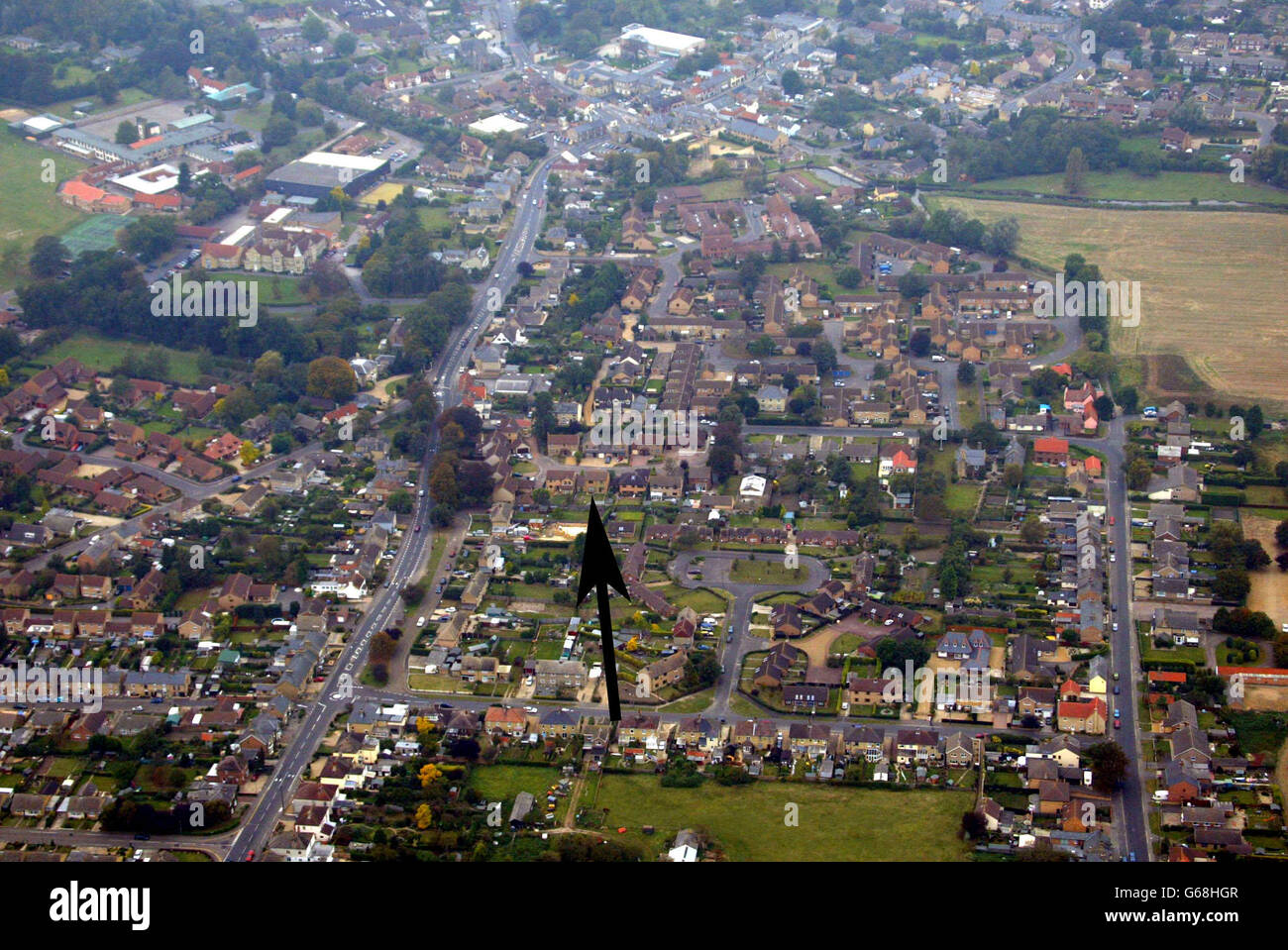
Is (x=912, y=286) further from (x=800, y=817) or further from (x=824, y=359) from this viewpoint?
(x=800, y=817)

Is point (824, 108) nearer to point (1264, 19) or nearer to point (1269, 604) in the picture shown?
point (1264, 19)

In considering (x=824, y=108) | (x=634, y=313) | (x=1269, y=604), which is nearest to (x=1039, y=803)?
(x=1269, y=604)

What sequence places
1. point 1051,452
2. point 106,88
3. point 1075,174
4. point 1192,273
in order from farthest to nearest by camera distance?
1. point 106,88
2. point 1075,174
3. point 1192,273
4. point 1051,452

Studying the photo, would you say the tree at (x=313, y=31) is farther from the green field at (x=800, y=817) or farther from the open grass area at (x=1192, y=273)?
the green field at (x=800, y=817)

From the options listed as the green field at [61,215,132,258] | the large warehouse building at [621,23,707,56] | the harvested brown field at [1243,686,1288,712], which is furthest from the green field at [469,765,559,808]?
the large warehouse building at [621,23,707,56]

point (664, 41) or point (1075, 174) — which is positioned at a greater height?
point (664, 41)

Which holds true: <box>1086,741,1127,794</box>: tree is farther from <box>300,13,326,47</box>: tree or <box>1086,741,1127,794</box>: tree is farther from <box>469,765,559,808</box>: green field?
<box>300,13,326,47</box>: tree

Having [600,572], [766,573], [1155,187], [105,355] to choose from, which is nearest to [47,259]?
[105,355]
